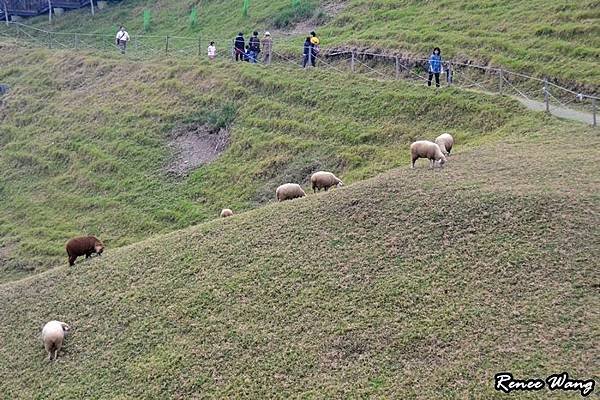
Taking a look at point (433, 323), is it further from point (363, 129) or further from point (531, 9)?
point (531, 9)

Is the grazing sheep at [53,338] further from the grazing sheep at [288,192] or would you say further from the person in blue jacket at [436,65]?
the person in blue jacket at [436,65]

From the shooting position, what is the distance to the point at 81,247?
22.7m

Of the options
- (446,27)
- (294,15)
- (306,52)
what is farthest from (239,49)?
(446,27)

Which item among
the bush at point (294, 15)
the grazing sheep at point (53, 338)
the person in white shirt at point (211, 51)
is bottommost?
the grazing sheep at point (53, 338)

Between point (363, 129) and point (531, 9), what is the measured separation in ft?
42.2

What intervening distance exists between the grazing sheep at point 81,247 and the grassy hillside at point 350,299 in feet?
1.50

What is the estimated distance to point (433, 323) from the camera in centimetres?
1557

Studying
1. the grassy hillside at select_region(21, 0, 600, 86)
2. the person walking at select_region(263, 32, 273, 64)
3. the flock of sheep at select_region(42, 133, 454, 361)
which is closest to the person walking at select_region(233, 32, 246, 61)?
the person walking at select_region(263, 32, 273, 64)

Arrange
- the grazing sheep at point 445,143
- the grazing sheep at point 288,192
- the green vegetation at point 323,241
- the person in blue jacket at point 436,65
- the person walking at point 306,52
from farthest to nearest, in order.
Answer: the person walking at point 306,52 → the person in blue jacket at point 436,65 → the grazing sheep at point 445,143 → the grazing sheep at point 288,192 → the green vegetation at point 323,241

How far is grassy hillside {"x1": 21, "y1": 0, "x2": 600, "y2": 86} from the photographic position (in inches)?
1305

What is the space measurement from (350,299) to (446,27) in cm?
2518

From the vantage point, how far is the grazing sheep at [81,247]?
74.3 ft

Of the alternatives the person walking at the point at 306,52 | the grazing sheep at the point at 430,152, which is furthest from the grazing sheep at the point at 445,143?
the person walking at the point at 306,52

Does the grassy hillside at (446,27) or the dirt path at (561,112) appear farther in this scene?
the grassy hillside at (446,27)
